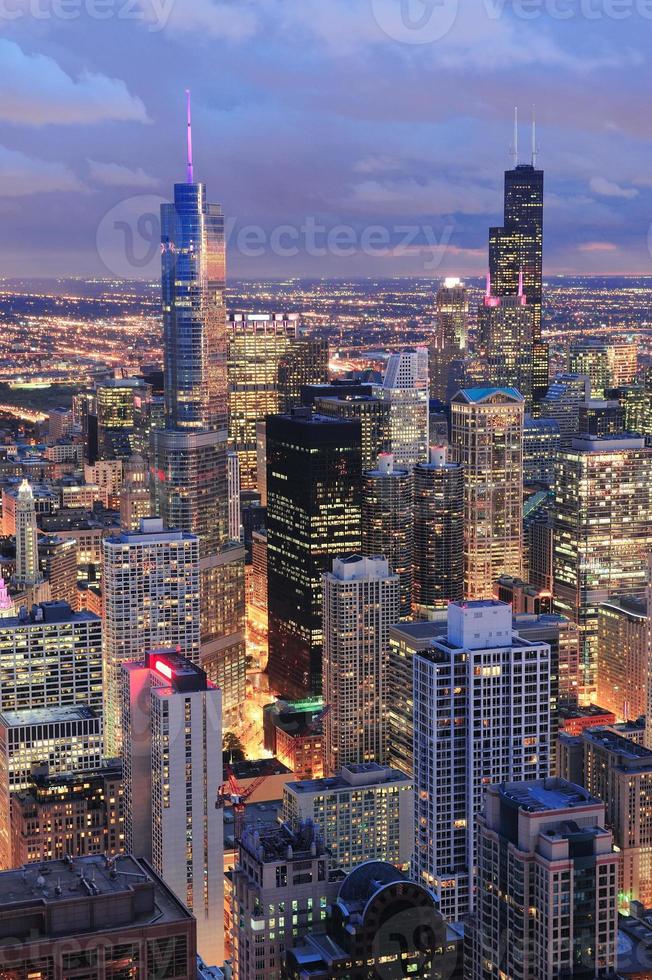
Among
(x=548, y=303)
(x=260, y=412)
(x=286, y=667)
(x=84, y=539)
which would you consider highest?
(x=548, y=303)

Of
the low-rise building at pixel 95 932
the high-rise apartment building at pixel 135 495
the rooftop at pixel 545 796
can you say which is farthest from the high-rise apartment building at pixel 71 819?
the high-rise apartment building at pixel 135 495

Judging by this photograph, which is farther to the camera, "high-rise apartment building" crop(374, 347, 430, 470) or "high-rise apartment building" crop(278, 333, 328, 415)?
"high-rise apartment building" crop(278, 333, 328, 415)

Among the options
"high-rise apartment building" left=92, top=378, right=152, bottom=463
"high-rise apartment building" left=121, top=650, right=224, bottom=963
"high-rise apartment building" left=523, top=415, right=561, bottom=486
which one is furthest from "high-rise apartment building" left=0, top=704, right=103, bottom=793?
"high-rise apartment building" left=523, top=415, right=561, bottom=486

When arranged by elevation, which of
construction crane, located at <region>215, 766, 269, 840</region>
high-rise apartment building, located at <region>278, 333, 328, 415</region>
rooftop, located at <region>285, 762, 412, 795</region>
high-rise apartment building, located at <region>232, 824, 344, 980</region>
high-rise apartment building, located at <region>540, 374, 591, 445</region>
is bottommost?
construction crane, located at <region>215, 766, 269, 840</region>

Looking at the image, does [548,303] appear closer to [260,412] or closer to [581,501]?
[260,412]

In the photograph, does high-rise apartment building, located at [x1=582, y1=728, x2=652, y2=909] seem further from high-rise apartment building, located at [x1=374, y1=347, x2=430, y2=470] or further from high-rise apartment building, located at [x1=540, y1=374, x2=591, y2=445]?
high-rise apartment building, located at [x1=540, y1=374, x2=591, y2=445]

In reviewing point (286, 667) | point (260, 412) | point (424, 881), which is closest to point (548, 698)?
point (424, 881)

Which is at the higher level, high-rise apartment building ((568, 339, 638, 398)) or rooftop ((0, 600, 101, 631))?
high-rise apartment building ((568, 339, 638, 398))
